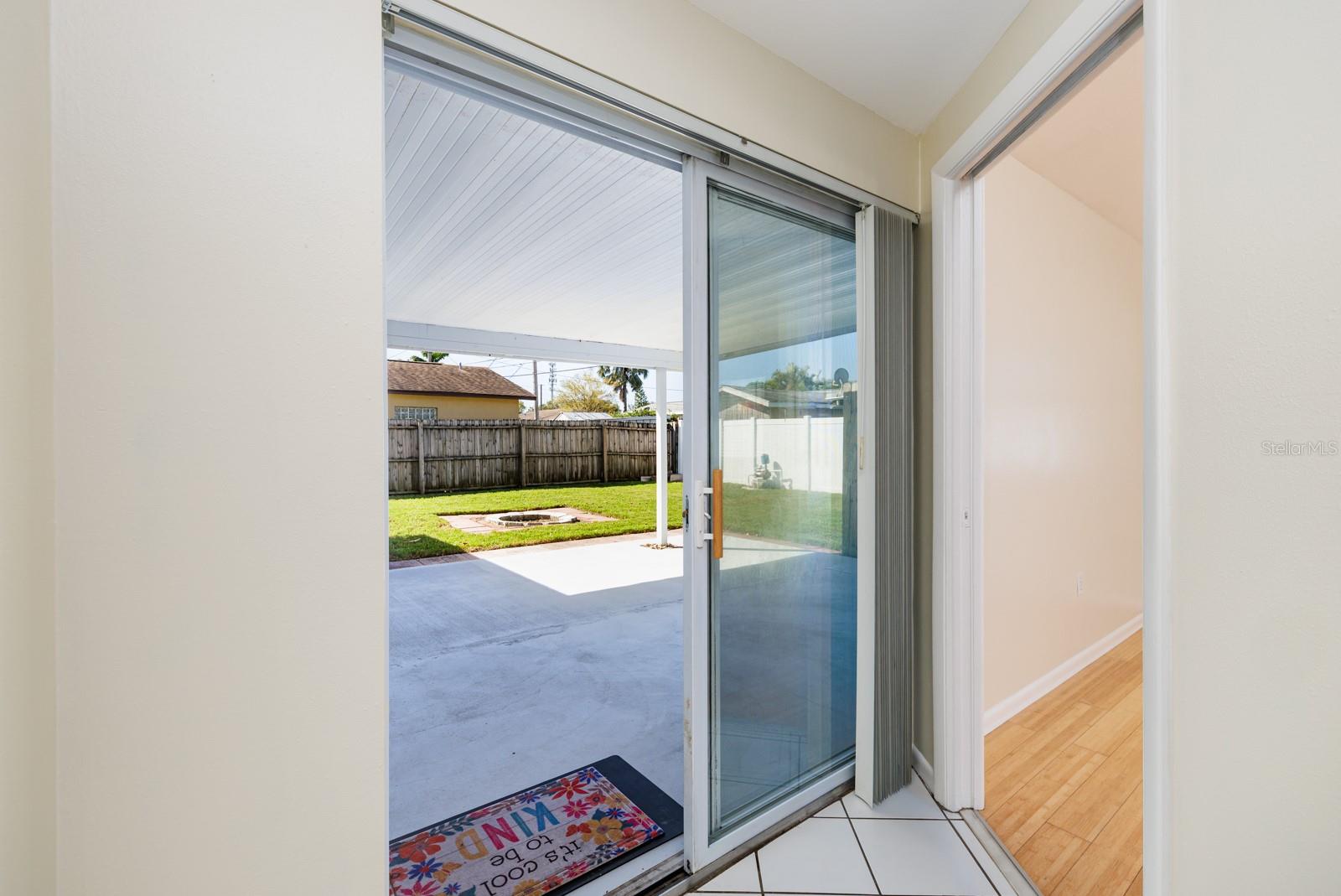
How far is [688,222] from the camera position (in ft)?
5.74

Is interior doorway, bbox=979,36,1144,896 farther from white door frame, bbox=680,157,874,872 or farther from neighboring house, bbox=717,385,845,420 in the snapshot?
white door frame, bbox=680,157,874,872

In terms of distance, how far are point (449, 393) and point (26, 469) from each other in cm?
1403

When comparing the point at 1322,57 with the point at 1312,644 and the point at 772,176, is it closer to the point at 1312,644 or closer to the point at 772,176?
the point at 1312,644

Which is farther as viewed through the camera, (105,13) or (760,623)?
(760,623)

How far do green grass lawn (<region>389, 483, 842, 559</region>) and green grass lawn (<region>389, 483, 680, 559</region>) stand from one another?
0.01 m

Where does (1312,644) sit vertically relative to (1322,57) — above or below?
below

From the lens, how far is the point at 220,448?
3.33ft

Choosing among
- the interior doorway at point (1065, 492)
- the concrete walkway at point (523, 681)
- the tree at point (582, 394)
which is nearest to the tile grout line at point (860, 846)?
the interior doorway at point (1065, 492)

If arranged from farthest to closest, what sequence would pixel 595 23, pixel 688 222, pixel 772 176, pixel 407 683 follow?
1. pixel 407 683
2. pixel 772 176
3. pixel 688 222
4. pixel 595 23

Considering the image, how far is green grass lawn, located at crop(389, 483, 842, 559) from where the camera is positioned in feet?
6.55

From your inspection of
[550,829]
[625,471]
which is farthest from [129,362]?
[625,471]

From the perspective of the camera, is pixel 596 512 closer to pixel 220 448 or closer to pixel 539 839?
pixel 539 839

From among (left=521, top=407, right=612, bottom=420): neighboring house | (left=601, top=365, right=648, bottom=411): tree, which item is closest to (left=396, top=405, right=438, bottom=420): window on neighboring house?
(left=521, top=407, right=612, bottom=420): neighboring house

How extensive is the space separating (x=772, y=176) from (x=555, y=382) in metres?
19.7
